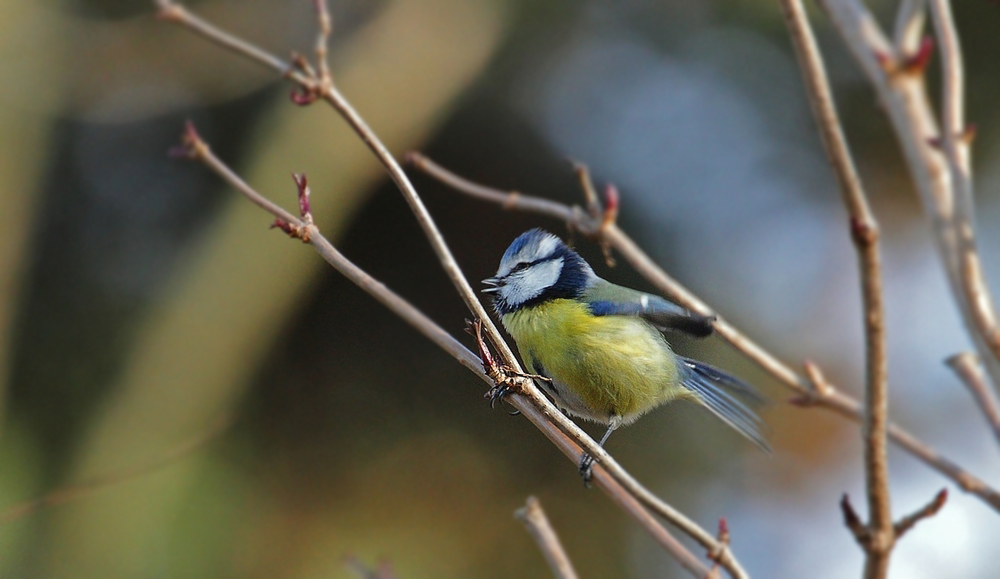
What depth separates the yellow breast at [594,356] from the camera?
2.09m

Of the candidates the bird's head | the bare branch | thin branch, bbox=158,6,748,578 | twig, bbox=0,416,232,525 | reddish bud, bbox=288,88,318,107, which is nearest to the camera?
the bare branch

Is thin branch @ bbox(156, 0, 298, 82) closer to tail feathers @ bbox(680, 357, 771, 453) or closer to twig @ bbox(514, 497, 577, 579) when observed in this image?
twig @ bbox(514, 497, 577, 579)

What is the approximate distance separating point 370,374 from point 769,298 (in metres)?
2.12

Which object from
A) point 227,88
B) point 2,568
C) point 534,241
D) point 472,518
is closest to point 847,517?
point 534,241

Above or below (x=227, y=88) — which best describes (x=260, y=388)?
below

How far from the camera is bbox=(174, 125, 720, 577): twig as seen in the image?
95cm

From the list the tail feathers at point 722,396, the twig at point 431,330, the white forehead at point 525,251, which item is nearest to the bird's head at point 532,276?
the white forehead at point 525,251

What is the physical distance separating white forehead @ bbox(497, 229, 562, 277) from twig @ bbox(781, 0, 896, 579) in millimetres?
1578

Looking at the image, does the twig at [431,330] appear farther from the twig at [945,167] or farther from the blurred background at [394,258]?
the blurred background at [394,258]

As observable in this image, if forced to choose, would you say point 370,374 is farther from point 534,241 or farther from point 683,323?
point 683,323

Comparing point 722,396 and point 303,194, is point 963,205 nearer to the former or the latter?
point 303,194

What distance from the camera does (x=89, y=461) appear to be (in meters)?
4.02

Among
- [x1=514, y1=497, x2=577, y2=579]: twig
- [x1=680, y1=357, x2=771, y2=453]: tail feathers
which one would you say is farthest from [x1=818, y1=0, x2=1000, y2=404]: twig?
[x1=680, y1=357, x2=771, y2=453]: tail feathers

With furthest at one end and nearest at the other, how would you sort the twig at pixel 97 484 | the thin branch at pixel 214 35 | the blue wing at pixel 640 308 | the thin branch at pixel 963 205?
the twig at pixel 97 484
the blue wing at pixel 640 308
the thin branch at pixel 214 35
the thin branch at pixel 963 205
